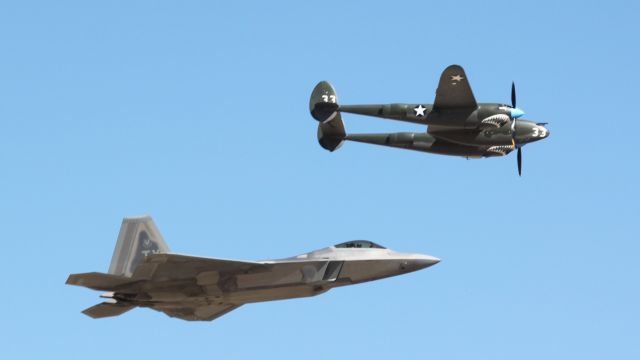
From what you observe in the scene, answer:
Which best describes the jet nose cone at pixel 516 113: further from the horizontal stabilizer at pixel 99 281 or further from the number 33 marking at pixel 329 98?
the horizontal stabilizer at pixel 99 281

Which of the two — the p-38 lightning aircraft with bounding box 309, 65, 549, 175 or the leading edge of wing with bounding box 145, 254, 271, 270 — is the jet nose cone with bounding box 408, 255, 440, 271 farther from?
the p-38 lightning aircraft with bounding box 309, 65, 549, 175

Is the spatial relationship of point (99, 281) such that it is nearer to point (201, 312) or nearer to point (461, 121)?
point (201, 312)

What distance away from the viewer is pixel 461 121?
201 feet

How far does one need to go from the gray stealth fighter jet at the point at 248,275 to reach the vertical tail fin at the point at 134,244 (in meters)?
2.34

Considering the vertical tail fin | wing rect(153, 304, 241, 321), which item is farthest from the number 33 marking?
the vertical tail fin

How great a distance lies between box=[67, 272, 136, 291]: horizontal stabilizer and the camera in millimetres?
48750

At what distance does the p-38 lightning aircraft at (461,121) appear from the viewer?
6100 centimetres

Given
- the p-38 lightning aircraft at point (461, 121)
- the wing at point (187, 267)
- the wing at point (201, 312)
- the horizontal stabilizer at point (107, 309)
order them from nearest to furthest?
the wing at point (187, 267)
the horizontal stabilizer at point (107, 309)
the wing at point (201, 312)
the p-38 lightning aircraft at point (461, 121)

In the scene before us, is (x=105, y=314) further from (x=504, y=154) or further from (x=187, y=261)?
(x=504, y=154)

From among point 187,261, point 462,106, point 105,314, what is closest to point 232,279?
point 187,261

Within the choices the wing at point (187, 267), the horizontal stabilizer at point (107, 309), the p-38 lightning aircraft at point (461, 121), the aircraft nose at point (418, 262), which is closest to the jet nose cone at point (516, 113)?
the p-38 lightning aircraft at point (461, 121)

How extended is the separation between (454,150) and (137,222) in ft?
63.8

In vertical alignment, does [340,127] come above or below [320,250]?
above

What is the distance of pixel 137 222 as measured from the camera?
53.6 m
